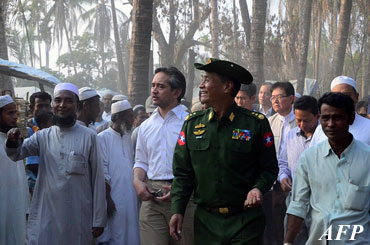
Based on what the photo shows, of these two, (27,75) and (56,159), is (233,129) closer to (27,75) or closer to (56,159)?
(56,159)

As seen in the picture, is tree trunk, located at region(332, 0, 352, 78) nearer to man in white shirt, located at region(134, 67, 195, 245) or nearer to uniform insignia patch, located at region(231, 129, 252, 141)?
man in white shirt, located at region(134, 67, 195, 245)

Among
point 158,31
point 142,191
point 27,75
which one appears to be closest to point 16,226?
point 142,191

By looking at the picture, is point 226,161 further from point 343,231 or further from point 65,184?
point 65,184

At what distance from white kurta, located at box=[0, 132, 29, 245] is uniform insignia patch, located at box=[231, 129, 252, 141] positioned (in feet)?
9.83

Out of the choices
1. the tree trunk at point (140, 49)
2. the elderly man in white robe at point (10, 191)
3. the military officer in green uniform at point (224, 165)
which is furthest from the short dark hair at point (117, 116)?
the tree trunk at point (140, 49)

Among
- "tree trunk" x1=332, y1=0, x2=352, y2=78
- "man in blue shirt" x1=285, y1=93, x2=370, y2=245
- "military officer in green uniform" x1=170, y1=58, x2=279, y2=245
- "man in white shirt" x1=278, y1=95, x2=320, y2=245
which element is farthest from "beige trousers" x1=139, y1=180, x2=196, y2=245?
"tree trunk" x1=332, y1=0, x2=352, y2=78

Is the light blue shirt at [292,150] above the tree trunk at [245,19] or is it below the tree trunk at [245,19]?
below

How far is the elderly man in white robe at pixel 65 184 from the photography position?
17.4ft

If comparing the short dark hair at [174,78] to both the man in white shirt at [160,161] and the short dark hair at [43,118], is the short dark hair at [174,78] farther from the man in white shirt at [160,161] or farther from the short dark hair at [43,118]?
the short dark hair at [43,118]

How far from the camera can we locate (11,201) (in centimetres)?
603

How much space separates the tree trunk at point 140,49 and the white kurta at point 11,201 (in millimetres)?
4989

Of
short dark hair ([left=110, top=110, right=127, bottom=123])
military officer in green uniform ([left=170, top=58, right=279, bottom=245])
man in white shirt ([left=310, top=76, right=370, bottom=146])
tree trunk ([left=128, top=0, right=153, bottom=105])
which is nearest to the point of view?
military officer in green uniform ([left=170, top=58, right=279, bottom=245])

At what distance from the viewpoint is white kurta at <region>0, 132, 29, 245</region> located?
5941 millimetres

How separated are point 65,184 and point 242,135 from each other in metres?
2.09
